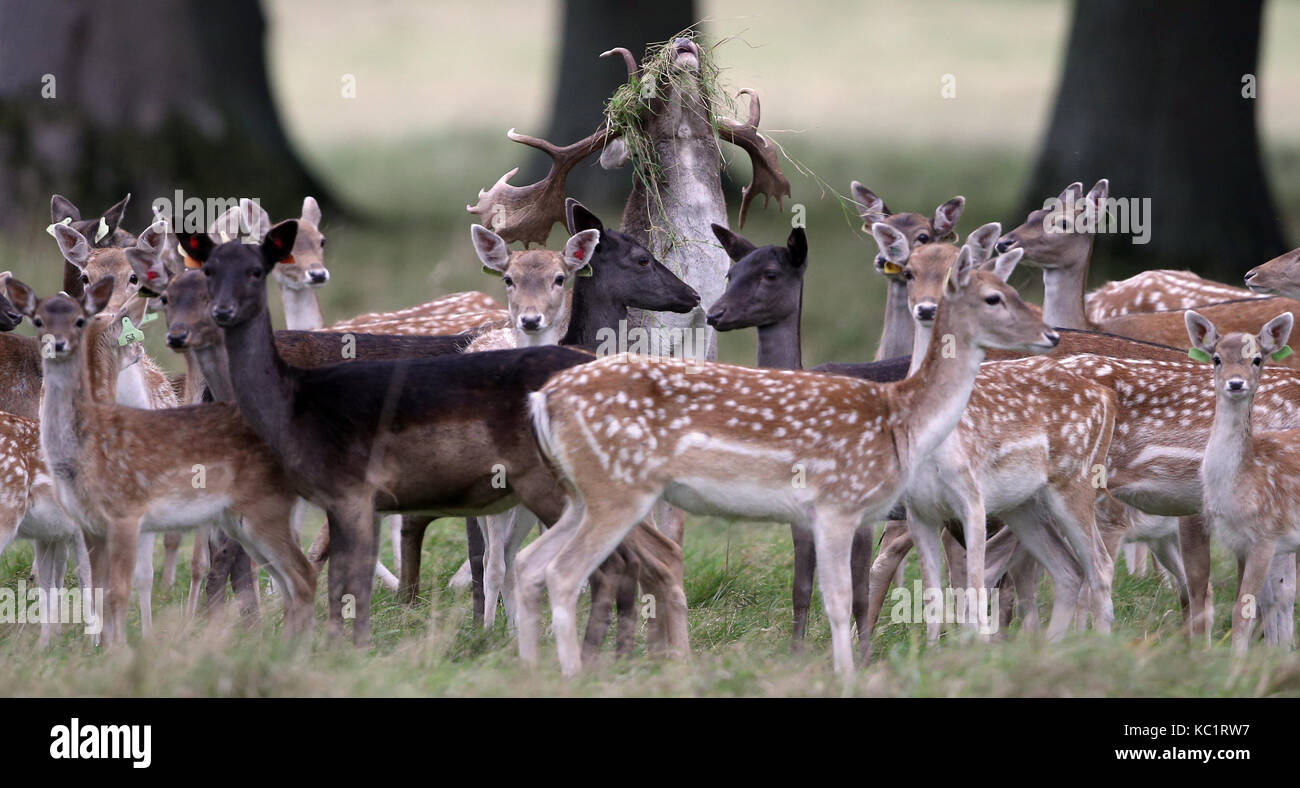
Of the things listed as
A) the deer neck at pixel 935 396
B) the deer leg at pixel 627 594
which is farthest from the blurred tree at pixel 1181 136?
the deer leg at pixel 627 594

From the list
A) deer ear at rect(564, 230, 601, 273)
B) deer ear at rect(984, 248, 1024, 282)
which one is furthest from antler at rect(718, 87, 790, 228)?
deer ear at rect(984, 248, 1024, 282)

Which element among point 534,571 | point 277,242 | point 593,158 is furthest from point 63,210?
point 593,158

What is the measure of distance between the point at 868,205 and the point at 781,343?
2290mm

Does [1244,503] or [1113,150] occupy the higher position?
[1113,150]

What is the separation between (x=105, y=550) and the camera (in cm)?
723

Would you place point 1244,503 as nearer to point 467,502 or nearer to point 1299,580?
point 1299,580

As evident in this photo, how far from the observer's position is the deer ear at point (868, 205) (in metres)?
9.83

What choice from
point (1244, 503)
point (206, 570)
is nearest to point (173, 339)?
point (206, 570)

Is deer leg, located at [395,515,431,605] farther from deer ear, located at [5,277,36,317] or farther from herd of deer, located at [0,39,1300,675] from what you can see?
deer ear, located at [5,277,36,317]

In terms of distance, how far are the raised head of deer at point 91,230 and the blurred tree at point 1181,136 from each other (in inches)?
368

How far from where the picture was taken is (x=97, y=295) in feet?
23.5

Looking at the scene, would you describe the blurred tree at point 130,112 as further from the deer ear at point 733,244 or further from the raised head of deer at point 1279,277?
the raised head of deer at point 1279,277

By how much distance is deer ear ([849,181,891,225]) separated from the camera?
32.2 ft
